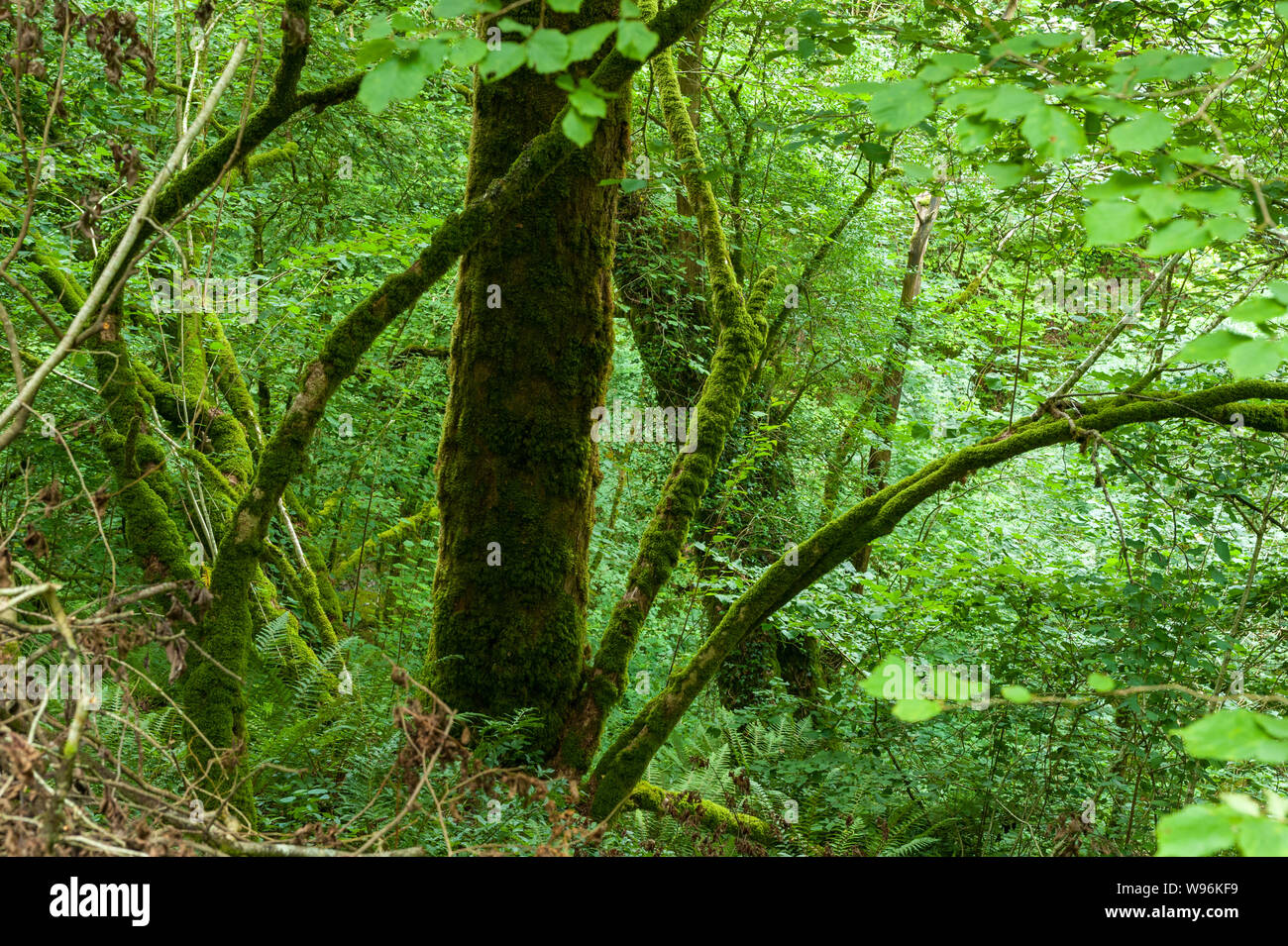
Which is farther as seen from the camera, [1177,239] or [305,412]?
Answer: [305,412]

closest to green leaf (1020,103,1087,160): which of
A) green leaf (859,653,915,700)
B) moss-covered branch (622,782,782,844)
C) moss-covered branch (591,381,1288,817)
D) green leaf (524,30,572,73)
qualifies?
green leaf (524,30,572,73)

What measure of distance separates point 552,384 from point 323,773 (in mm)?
2318

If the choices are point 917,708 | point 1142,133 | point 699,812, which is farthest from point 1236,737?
point 699,812

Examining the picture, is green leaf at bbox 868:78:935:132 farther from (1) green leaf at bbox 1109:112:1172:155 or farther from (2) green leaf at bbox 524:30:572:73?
(2) green leaf at bbox 524:30:572:73

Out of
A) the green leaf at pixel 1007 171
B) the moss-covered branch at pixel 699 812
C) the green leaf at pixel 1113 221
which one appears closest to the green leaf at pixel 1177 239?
the green leaf at pixel 1113 221

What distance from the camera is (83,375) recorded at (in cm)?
476

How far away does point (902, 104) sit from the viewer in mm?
1835

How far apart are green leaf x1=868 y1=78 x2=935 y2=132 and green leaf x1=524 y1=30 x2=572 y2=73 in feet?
2.17

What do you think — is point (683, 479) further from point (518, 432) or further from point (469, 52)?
point (469, 52)

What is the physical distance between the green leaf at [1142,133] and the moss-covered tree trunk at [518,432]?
285 centimetres

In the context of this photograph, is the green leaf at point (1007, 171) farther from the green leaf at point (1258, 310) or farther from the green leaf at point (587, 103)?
the green leaf at point (587, 103)

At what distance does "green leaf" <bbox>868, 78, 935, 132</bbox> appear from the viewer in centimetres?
180

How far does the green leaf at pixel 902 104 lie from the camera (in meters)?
1.80

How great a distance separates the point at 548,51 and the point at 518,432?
255 centimetres
